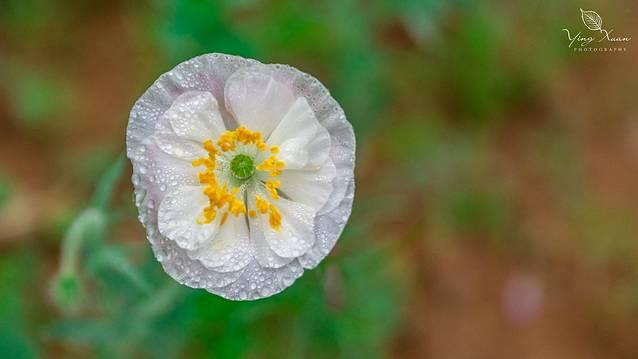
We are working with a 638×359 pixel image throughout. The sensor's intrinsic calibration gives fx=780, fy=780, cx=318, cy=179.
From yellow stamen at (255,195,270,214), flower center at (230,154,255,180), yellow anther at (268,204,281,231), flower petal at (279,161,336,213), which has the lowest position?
yellow anther at (268,204,281,231)

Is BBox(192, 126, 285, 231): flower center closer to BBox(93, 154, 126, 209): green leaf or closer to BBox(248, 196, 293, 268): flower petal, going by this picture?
BBox(248, 196, 293, 268): flower petal

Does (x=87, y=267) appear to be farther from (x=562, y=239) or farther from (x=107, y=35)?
(x=562, y=239)

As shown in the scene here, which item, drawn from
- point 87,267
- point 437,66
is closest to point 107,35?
point 437,66

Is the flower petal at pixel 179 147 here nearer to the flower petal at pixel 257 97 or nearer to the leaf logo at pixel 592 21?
the flower petal at pixel 257 97

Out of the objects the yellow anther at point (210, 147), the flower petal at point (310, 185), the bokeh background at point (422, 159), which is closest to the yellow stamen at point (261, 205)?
the flower petal at point (310, 185)

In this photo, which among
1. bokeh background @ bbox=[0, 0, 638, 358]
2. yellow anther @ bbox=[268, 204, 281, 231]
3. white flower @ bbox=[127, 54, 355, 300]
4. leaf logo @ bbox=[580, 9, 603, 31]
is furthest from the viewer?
leaf logo @ bbox=[580, 9, 603, 31]

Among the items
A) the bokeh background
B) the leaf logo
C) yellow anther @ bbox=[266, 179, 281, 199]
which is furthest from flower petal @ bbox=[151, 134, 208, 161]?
the leaf logo
